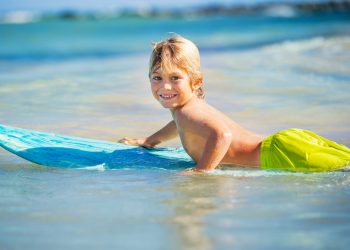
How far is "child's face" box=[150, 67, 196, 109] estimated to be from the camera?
4.06 m

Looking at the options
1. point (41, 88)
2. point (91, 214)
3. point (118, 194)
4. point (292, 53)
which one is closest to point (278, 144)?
→ point (118, 194)

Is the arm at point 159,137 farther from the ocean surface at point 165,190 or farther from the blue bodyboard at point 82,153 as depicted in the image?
the ocean surface at point 165,190

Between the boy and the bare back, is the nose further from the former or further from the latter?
the bare back

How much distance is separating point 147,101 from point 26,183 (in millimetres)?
3056

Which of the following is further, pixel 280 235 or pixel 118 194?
pixel 118 194

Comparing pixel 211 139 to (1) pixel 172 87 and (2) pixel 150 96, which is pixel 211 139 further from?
(2) pixel 150 96

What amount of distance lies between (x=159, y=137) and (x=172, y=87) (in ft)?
1.79

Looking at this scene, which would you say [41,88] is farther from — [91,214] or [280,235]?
[280,235]

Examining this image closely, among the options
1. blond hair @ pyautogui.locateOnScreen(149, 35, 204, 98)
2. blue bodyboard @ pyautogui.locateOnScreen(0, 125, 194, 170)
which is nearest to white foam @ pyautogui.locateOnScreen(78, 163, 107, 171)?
blue bodyboard @ pyautogui.locateOnScreen(0, 125, 194, 170)

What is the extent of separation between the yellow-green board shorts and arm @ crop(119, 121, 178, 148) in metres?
0.64

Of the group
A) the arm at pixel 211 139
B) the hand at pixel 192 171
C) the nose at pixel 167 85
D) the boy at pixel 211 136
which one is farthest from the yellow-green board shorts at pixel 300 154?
the nose at pixel 167 85

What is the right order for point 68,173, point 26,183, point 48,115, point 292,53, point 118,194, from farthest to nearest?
1. point 292,53
2. point 48,115
3. point 68,173
4. point 26,183
5. point 118,194

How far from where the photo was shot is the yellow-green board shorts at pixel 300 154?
396cm

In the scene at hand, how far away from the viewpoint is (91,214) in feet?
10.5
